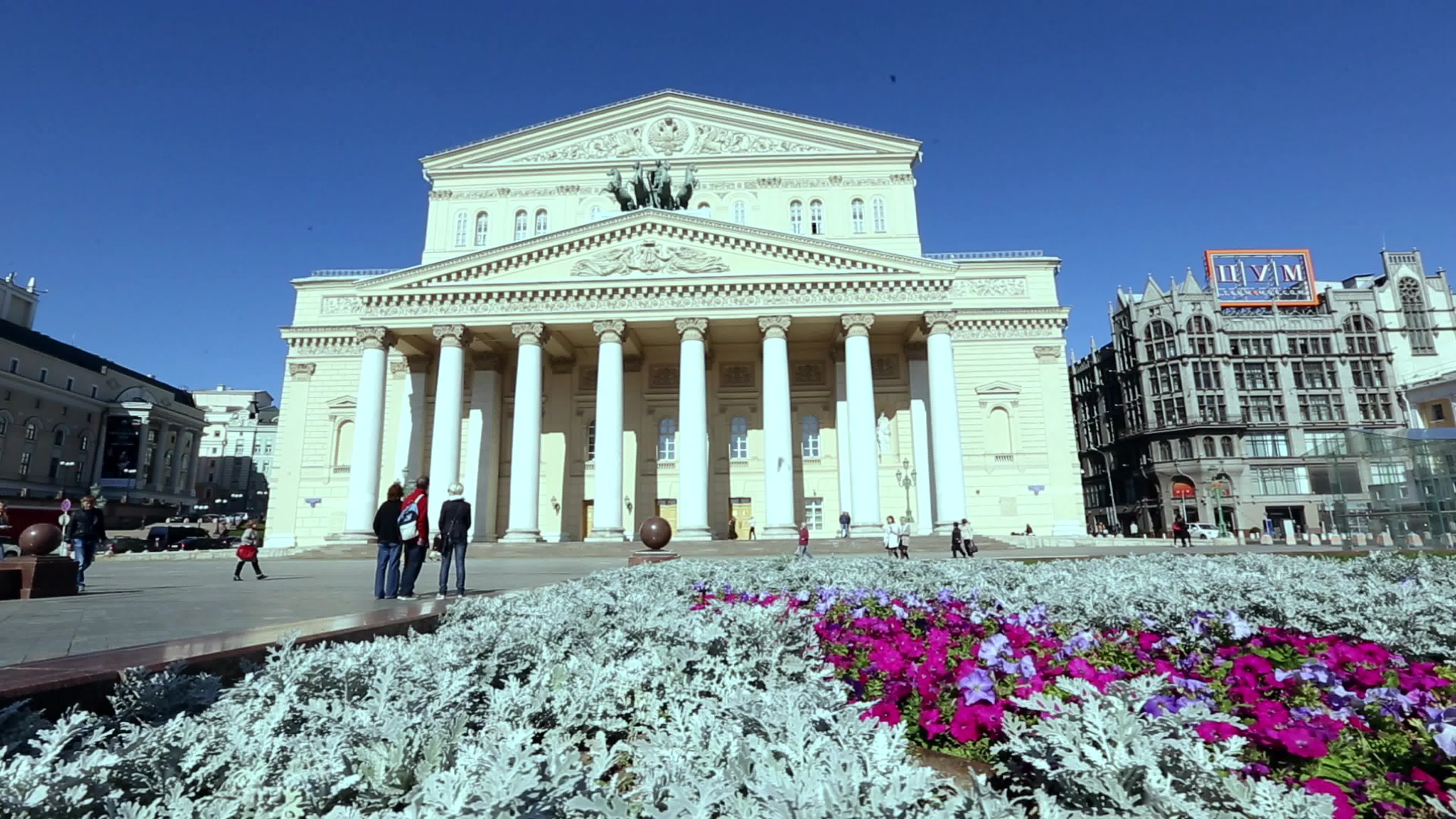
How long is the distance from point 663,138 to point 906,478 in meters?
24.4

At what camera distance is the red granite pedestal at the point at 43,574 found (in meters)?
11.1

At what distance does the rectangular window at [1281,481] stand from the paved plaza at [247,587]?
1128 inches

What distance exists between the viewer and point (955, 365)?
36562mm

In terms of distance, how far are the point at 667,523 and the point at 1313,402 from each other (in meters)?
61.0

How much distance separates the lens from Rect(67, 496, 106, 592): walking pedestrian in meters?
12.9

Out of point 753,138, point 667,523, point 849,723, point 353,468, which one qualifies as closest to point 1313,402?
point 753,138

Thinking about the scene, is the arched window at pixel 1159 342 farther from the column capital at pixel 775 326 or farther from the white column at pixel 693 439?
the white column at pixel 693 439

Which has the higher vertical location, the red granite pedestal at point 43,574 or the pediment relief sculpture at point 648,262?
the pediment relief sculpture at point 648,262

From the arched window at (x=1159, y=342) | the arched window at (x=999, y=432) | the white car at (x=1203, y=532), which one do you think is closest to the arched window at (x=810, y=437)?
the arched window at (x=999, y=432)

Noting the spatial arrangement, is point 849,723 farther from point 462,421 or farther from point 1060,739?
point 462,421

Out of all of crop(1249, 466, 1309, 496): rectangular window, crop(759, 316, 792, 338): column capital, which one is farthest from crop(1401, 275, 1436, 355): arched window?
crop(759, 316, 792, 338): column capital

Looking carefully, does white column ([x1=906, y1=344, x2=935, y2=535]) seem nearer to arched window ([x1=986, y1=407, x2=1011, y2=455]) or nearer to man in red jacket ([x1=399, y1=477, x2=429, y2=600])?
arched window ([x1=986, y1=407, x2=1011, y2=455])

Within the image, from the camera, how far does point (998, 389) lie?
36.2 meters

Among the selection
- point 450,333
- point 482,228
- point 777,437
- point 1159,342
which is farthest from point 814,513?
point 1159,342
